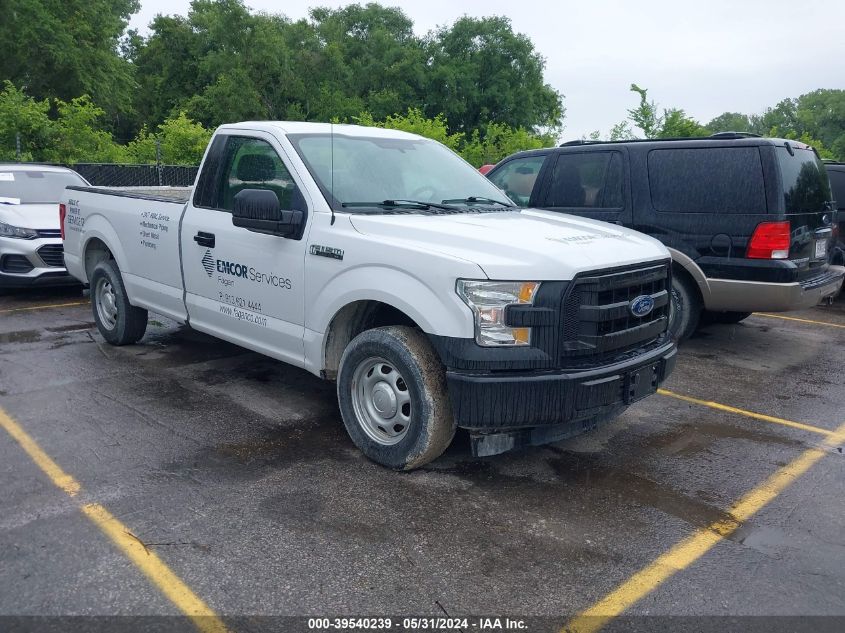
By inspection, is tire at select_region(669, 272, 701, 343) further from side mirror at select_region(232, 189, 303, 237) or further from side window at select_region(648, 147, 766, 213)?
side mirror at select_region(232, 189, 303, 237)

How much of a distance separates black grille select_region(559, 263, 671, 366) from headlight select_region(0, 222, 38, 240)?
7760 millimetres

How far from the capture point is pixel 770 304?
6.56m

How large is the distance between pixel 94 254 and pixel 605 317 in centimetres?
527

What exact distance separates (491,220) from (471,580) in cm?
223

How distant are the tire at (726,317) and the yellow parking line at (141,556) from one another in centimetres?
685

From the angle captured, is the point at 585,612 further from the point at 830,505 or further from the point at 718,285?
the point at 718,285

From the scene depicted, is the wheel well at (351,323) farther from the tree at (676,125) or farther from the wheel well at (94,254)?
the tree at (676,125)

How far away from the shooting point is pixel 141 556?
10.8ft

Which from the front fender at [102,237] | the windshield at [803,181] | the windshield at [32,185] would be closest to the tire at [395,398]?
the front fender at [102,237]

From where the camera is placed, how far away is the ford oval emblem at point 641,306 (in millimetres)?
4188

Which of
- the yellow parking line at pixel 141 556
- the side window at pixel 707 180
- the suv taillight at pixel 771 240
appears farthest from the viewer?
the side window at pixel 707 180

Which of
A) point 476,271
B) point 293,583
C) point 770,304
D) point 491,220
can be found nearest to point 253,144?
point 491,220

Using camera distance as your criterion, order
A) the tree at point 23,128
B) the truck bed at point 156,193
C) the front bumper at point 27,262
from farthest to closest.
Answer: the tree at point 23,128 < the front bumper at point 27,262 < the truck bed at point 156,193

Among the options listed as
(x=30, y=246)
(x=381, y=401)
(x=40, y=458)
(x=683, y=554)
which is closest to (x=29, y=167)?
(x=30, y=246)
